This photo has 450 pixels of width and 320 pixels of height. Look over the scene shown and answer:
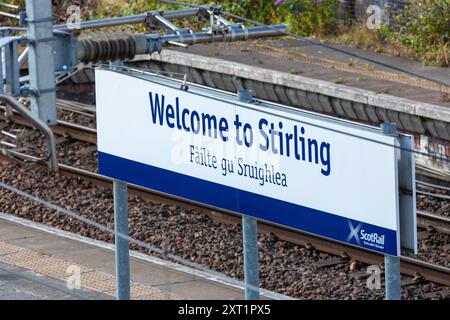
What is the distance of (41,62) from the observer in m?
8.77

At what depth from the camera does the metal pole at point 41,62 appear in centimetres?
871

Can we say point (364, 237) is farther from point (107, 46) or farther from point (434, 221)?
point (434, 221)

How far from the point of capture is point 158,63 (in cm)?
1917

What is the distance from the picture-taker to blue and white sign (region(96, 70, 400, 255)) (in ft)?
21.9

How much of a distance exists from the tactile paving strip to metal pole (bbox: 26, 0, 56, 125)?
5.82 ft

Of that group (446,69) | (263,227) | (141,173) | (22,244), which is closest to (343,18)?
(446,69)

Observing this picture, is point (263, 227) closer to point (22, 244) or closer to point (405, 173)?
point (22, 244)

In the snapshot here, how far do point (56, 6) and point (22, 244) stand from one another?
12.2m

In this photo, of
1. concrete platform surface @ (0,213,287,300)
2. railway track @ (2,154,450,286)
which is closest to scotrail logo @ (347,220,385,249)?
concrete platform surface @ (0,213,287,300)

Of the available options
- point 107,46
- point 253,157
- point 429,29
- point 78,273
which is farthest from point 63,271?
point 429,29

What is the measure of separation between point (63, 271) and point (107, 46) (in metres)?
2.02

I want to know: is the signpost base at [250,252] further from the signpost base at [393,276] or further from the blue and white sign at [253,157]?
the signpost base at [393,276]

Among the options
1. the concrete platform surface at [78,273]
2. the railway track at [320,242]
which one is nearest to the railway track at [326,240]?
the railway track at [320,242]

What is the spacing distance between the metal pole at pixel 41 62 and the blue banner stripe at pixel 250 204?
0.74 meters
